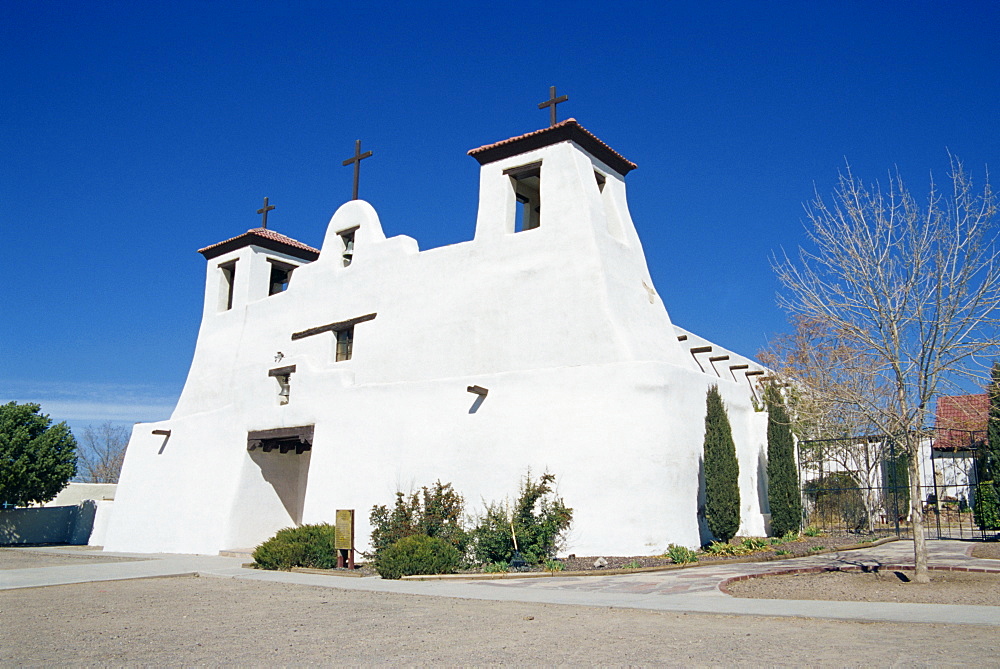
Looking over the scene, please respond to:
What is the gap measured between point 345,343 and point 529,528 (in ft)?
→ 27.1

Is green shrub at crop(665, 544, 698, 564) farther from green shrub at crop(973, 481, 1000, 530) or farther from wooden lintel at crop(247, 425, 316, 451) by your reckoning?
green shrub at crop(973, 481, 1000, 530)

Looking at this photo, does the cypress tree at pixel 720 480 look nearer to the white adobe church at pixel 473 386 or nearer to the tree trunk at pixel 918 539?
the white adobe church at pixel 473 386

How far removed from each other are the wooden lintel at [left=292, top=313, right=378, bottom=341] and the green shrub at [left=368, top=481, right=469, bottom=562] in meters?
5.06

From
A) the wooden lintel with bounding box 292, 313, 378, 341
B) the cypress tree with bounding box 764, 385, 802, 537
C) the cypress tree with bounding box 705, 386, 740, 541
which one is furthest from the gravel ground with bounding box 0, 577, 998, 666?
the cypress tree with bounding box 764, 385, 802, 537

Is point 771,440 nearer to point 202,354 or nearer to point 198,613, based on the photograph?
point 198,613

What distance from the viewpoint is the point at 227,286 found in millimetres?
24922

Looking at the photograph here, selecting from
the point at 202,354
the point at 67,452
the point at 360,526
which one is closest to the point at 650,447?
the point at 360,526

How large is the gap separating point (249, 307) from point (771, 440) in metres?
15.3

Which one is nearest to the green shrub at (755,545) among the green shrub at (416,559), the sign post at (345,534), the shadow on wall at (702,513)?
the shadow on wall at (702,513)

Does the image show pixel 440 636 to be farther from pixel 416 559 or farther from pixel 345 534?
pixel 345 534

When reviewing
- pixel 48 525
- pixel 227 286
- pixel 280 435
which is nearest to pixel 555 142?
pixel 280 435

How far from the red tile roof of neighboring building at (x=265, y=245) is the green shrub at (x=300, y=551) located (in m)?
11.2

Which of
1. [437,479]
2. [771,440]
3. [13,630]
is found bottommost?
[13,630]

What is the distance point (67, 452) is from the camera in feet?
93.5
